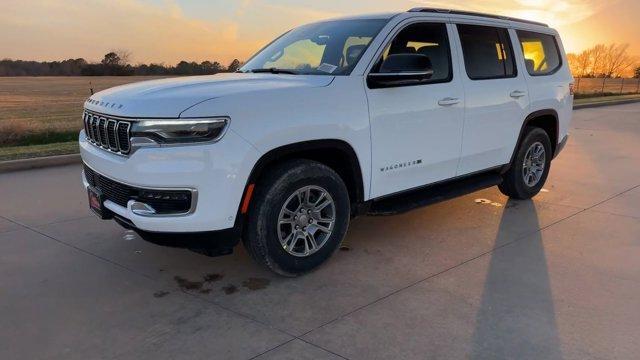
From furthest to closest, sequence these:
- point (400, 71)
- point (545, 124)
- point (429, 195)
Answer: point (545, 124) < point (429, 195) < point (400, 71)

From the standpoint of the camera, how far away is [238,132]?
3.39 metres

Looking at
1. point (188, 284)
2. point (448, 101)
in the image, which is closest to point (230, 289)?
point (188, 284)

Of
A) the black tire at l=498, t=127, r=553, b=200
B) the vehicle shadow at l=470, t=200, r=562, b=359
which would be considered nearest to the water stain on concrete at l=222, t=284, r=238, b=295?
the vehicle shadow at l=470, t=200, r=562, b=359

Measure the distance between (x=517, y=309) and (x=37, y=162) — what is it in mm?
7403

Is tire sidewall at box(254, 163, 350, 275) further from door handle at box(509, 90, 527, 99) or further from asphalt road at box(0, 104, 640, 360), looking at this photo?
door handle at box(509, 90, 527, 99)

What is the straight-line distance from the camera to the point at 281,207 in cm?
378

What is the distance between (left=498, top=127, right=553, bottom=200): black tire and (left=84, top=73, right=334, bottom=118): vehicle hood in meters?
3.00

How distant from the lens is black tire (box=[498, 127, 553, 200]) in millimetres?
6012

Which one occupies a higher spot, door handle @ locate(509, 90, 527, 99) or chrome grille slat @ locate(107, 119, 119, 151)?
door handle @ locate(509, 90, 527, 99)

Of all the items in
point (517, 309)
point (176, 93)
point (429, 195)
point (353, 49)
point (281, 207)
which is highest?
point (353, 49)

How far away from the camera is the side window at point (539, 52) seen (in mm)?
5934

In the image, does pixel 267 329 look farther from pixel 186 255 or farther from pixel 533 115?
pixel 533 115

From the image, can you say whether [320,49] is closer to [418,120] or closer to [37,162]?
[418,120]

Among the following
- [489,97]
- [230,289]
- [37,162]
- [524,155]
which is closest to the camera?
[230,289]
